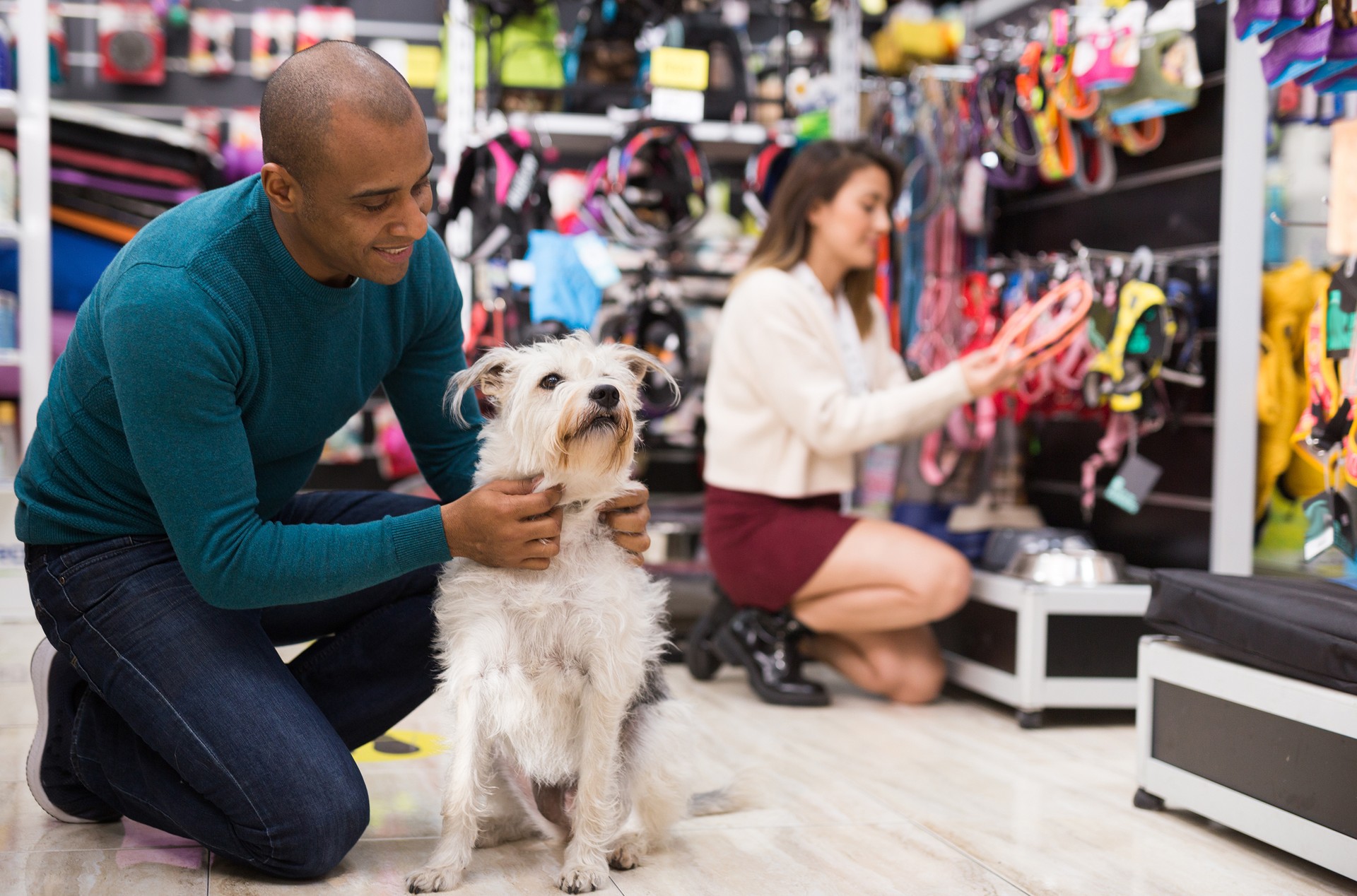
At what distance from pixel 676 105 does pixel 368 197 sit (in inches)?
125

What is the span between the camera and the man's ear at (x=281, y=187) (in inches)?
72.1

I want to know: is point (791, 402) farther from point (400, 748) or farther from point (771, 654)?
point (400, 748)

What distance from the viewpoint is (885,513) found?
4469 mm

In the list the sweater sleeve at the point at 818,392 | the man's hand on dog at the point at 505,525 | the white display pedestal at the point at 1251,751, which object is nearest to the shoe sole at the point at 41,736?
the man's hand on dog at the point at 505,525

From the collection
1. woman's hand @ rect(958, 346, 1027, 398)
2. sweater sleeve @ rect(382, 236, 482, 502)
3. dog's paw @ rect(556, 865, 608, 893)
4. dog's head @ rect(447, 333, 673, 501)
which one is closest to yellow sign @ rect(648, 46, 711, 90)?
woman's hand @ rect(958, 346, 1027, 398)

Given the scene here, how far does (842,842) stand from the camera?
90.0 inches

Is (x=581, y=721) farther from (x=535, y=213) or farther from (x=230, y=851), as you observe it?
(x=535, y=213)

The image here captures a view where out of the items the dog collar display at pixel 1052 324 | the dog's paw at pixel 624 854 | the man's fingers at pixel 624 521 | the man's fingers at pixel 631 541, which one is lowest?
the dog's paw at pixel 624 854

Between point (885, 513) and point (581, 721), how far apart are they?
2.62 m

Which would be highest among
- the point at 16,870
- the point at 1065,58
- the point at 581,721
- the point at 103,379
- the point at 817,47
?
the point at 817,47

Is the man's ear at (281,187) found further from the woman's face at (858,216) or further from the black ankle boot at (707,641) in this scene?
the black ankle boot at (707,641)

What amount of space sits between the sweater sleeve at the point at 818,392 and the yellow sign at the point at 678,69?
1588 millimetres

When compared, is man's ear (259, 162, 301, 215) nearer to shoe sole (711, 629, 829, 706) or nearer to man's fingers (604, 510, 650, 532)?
man's fingers (604, 510, 650, 532)

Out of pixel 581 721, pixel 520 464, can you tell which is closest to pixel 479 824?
pixel 581 721
